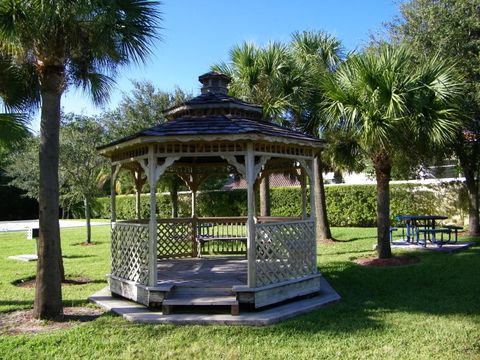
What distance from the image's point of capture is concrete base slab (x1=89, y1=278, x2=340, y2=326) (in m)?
7.08

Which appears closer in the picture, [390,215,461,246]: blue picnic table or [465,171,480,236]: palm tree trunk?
[390,215,461,246]: blue picnic table

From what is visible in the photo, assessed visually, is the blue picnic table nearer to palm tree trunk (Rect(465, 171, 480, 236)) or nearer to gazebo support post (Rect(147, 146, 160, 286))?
palm tree trunk (Rect(465, 171, 480, 236))

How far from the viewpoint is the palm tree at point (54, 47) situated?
6715mm

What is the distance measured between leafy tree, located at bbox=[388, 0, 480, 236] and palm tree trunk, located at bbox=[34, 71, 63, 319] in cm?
1178

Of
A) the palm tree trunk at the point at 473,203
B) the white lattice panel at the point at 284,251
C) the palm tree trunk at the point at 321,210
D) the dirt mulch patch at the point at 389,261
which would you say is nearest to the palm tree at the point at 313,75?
the palm tree trunk at the point at 321,210

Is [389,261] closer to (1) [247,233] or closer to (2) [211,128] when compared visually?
(1) [247,233]

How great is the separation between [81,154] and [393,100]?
1213 centimetres

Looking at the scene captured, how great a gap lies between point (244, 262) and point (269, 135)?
13.4 ft

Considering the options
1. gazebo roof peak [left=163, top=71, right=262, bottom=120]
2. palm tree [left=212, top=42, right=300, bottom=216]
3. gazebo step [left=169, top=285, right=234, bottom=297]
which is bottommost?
gazebo step [left=169, top=285, right=234, bottom=297]

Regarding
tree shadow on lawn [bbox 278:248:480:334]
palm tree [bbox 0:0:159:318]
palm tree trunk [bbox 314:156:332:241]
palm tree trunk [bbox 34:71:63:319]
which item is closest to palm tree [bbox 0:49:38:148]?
palm tree [bbox 0:0:159:318]

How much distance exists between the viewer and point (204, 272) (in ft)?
31.1

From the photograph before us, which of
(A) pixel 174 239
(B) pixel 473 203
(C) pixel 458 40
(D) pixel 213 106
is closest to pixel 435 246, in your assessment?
(B) pixel 473 203

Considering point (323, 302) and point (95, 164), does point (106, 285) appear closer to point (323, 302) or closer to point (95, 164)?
point (323, 302)

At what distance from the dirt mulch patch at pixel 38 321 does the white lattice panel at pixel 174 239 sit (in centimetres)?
372
